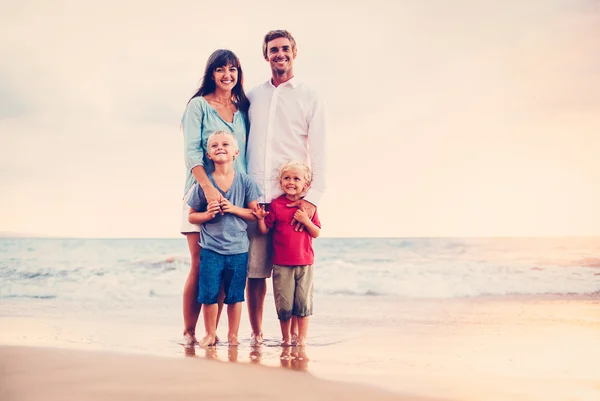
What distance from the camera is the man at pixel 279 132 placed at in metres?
2.92

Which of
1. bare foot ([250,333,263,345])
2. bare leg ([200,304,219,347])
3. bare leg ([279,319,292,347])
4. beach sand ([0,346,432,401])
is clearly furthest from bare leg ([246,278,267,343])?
beach sand ([0,346,432,401])

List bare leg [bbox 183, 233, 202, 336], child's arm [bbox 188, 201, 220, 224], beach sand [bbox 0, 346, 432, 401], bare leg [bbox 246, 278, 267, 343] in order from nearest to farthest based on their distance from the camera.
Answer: beach sand [bbox 0, 346, 432, 401] < child's arm [bbox 188, 201, 220, 224] < bare leg [bbox 183, 233, 202, 336] < bare leg [bbox 246, 278, 267, 343]

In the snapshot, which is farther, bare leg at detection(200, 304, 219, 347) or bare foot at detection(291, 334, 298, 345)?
bare foot at detection(291, 334, 298, 345)

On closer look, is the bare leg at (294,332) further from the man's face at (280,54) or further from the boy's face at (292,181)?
the man's face at (280,54)

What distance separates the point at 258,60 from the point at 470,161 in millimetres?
4925

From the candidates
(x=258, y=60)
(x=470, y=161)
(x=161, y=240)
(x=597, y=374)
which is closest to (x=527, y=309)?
(x=597, y=374)

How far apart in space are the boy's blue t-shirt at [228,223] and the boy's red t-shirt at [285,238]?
11 cm

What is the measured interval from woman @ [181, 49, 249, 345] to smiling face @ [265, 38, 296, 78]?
6.2 inches

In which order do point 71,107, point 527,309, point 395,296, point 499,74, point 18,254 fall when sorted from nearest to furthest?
1. point 527,309
2. point 395,296
3. point 499,74
4. point 71,107
5. point 18,254

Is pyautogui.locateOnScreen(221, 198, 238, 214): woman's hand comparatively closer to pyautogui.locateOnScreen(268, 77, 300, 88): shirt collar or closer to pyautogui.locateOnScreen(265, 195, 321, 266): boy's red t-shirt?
pyautogui.locateOnScreen(265, 195, 321, 266): boy's red t-shirt

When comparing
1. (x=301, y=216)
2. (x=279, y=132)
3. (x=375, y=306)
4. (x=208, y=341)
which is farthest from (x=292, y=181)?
(x=375, y=306)

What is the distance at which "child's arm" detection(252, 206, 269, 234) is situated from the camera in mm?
2826

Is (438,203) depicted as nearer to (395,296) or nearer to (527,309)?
(395,296)

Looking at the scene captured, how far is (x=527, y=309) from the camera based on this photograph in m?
4.83
